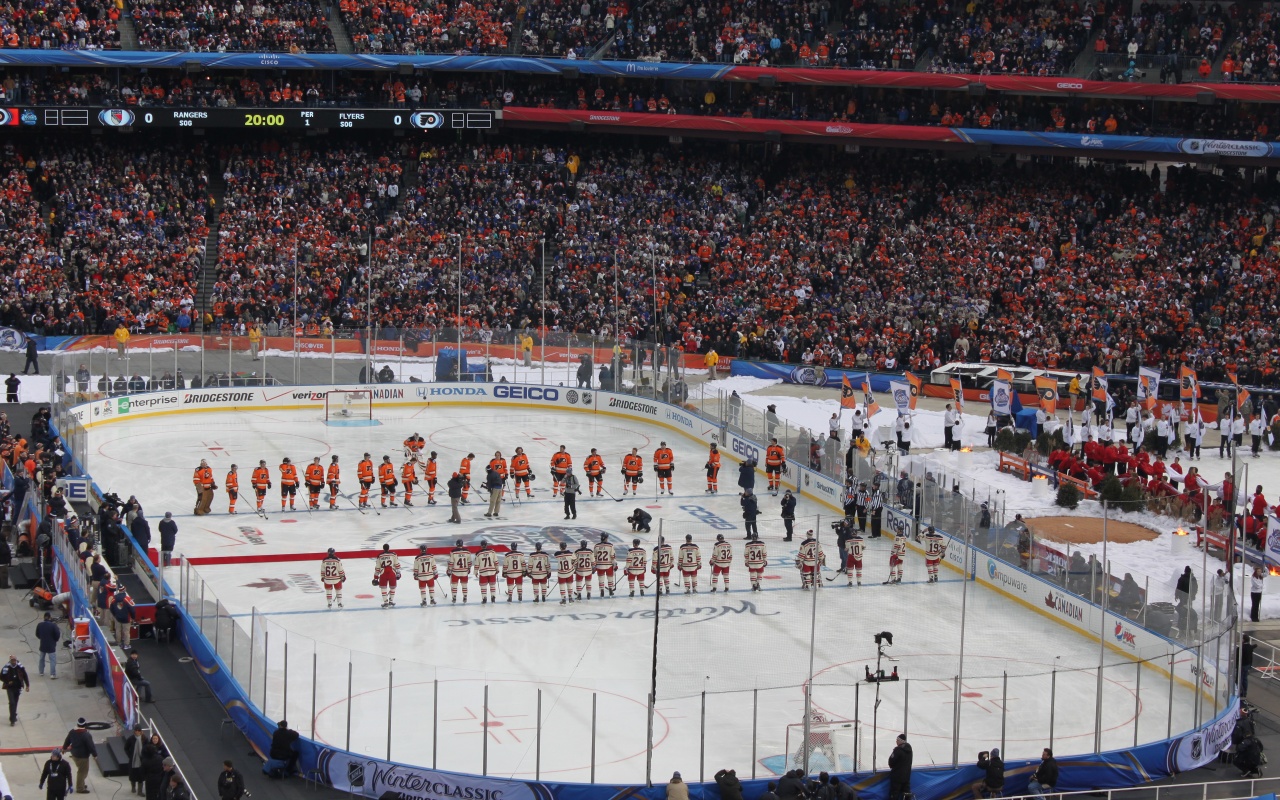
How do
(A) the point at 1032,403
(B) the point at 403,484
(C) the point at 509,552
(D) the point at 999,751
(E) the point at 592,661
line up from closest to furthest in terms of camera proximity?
1. (D) the point at 999,751
2. (E) the point at 592,661
3. (C) the point at 509,552
4. (B) the point at 403,484
5. (A) the point at 1032,403

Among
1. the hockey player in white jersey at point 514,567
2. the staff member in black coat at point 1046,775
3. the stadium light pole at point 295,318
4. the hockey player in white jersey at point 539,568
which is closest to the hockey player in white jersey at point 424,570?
the hockey player in white jersey at point 514,567

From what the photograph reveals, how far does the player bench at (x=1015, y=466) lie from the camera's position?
38438 millimetres

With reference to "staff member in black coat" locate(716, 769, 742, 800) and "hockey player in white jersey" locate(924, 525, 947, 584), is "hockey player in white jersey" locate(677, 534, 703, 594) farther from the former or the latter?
"staff member in black coat" locate(716, 769, 742, 800)

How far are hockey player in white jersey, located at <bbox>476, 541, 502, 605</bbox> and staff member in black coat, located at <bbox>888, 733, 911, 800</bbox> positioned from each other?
916 centimetres

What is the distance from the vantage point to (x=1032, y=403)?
152 ft

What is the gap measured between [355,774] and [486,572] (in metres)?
7.36

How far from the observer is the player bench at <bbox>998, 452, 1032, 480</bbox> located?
38.4m

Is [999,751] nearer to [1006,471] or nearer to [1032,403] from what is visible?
[1006,471]

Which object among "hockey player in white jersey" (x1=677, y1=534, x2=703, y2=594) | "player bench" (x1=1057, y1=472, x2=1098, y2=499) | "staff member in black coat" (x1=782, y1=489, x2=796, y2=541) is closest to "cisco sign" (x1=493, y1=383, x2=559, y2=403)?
"staff member in black coat" (x1=782, y1=489, x2=796, y2=541)

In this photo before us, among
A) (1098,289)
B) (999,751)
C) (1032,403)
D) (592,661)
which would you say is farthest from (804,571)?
(1098,289)

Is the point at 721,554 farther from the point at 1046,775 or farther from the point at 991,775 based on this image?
the point at 1046,775

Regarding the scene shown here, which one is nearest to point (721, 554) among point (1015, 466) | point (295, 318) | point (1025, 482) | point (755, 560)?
Answer: point (755, 560)

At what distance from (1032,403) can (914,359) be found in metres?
4.31

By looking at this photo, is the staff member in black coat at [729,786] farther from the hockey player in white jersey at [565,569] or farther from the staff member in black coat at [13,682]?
the staff member in black coat at [13,682]
